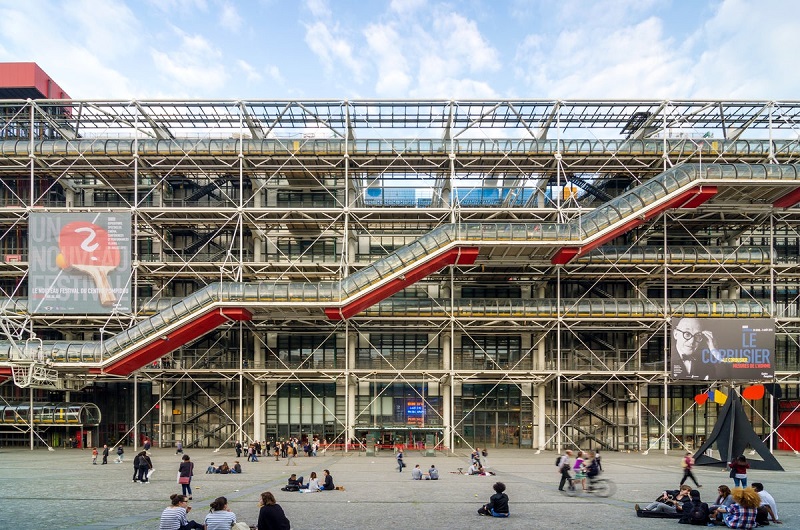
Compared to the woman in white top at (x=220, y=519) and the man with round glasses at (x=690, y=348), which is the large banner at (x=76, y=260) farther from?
the man with round glasses at (x=690, y=348)

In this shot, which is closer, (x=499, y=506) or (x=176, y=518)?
(x=176, y=518)

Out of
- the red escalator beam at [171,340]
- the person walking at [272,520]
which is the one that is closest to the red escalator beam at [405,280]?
the red escalator beam at [171,340]

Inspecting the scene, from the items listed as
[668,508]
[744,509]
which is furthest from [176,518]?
[744,509]

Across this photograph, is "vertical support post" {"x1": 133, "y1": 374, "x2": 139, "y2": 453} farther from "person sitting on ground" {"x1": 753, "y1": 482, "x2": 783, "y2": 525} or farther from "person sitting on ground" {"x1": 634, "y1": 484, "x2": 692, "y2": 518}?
"person sitting on ground" {"x1": 753, "y1": 482, "x2": 783, "y2": 525}

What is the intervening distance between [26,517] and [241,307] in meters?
17.8

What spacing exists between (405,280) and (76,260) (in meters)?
16.4

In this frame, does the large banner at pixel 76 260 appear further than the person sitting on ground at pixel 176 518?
Yes

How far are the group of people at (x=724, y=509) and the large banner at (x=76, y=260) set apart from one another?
2721 centimetres

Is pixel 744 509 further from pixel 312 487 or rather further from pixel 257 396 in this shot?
pixel 257 396

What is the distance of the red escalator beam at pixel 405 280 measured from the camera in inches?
1228

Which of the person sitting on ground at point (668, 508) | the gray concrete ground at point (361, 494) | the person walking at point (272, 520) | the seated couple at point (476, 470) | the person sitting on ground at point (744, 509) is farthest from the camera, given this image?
the seated couple at point (476, 470)

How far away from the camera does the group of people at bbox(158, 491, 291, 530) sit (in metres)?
9.64

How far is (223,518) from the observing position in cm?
1016

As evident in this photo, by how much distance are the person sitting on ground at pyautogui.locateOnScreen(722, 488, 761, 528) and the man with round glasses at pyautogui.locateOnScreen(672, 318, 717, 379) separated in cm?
2035
